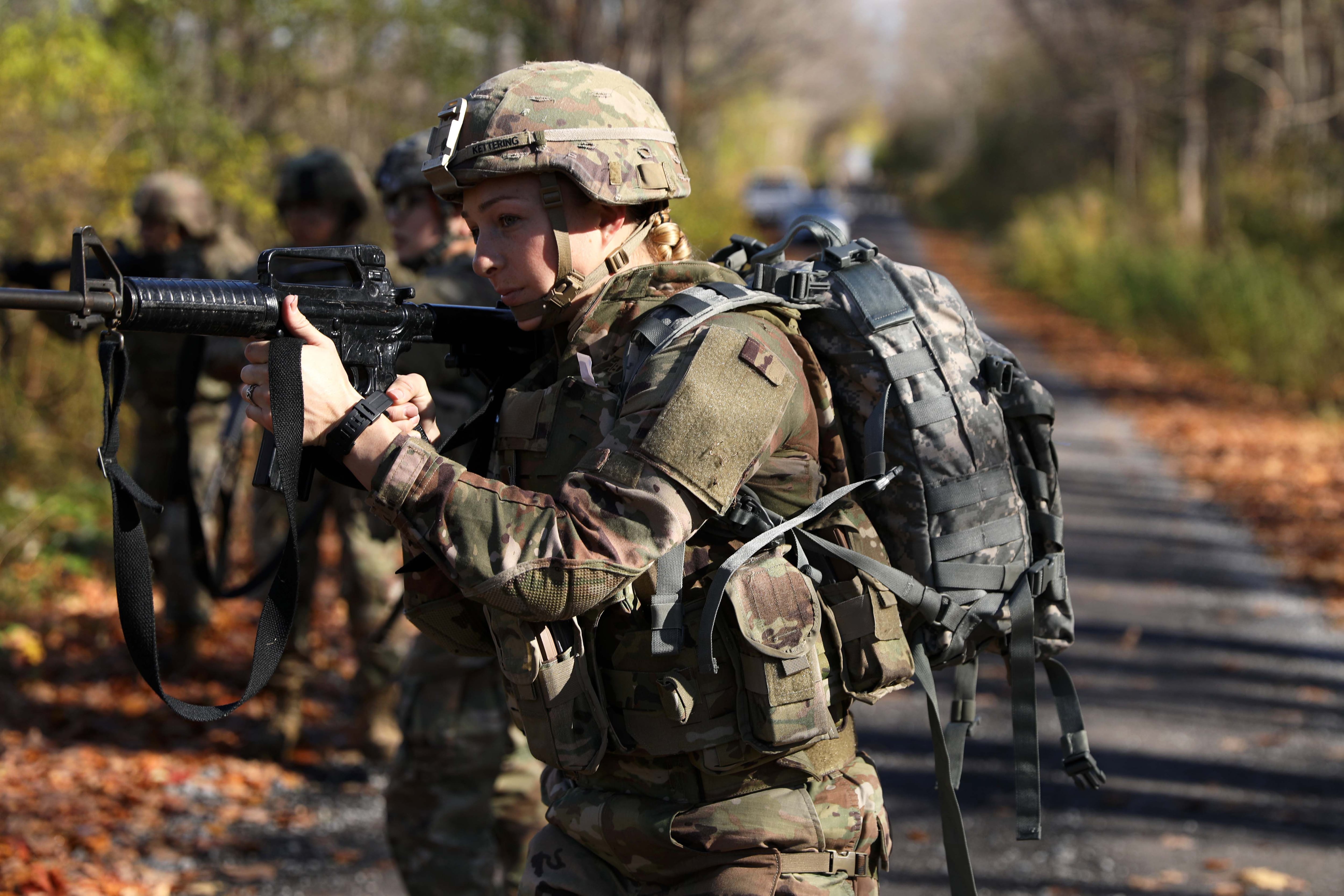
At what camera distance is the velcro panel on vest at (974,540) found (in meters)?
2.38

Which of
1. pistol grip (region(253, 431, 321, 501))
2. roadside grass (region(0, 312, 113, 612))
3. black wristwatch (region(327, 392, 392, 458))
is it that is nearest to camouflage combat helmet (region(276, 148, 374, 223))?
roadside grass (region(0, 312, 113, 612))

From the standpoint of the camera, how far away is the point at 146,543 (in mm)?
2061

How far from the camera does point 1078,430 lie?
11828 mm

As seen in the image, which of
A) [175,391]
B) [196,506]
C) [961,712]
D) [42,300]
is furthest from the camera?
[175,391]

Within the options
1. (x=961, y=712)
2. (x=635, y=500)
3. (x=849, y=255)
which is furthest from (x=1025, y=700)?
(x=635, y=500)

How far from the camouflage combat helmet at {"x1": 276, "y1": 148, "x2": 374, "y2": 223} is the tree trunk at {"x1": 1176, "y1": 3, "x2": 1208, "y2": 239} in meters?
17.4

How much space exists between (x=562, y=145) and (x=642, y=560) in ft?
2.48

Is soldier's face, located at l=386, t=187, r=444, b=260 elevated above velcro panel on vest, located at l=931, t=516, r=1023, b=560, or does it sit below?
Answer: above

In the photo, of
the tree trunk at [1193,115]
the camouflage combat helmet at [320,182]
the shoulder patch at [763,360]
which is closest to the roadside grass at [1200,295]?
the tree trunk at [1193,115]

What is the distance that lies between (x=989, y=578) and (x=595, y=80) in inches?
47.3

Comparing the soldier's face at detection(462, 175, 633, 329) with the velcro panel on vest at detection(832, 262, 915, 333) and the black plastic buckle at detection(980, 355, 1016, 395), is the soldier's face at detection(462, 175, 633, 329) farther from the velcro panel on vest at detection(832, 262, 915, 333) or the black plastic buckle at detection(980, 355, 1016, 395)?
the black plastic buckle at detection(980, 355, 1016, 395)

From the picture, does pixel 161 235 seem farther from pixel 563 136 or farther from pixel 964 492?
pixel 964 492

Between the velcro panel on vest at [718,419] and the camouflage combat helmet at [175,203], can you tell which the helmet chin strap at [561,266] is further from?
the camouflage combat helmet at [175,203]

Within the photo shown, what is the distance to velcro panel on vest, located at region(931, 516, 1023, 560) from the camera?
2383mm
